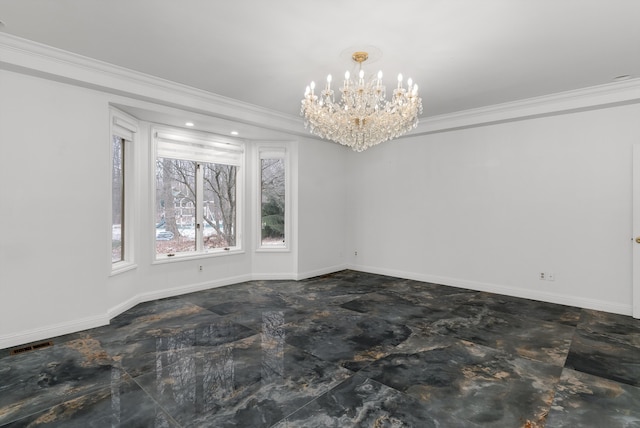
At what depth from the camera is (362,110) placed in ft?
10.8

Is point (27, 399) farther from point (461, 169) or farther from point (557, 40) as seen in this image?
point (461, 169)

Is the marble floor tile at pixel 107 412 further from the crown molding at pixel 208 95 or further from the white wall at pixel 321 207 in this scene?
the white wall at pixel 321 207

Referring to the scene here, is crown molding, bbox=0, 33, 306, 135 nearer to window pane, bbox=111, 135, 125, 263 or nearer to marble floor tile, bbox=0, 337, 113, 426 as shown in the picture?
window pane, bbox=111, 135, 125, 263

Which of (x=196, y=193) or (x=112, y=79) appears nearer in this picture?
(x=112, y=79)

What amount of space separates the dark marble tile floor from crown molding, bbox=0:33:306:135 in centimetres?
273

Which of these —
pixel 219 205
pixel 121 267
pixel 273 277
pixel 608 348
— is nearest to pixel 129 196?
pixel 121 267

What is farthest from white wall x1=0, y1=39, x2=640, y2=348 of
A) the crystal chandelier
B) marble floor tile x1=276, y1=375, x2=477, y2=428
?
marble floor tile x1=276, y1=375, x2=477, y2=428

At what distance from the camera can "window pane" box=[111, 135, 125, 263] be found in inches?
173

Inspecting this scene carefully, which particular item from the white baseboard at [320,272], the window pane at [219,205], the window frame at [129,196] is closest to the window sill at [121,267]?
the window frame at [129,196]

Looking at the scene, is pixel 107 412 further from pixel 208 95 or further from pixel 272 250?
pixel 272 250

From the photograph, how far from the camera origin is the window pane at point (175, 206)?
5145 millimetres

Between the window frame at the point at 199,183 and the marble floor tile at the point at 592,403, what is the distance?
15.9 feet

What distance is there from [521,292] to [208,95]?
549 centimetres

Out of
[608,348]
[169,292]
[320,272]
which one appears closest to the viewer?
[608,348]
